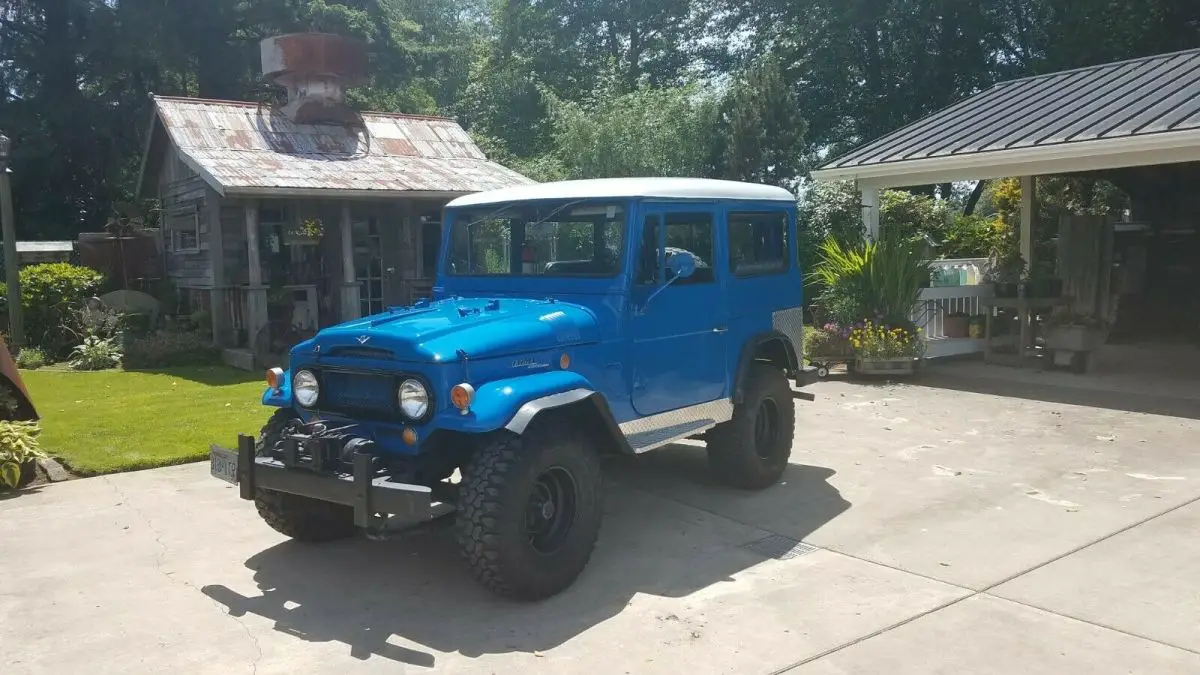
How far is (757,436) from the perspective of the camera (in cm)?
648

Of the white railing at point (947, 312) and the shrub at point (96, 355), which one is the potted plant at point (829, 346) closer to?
the white railing at point (947, 312)

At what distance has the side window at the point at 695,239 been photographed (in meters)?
5.62

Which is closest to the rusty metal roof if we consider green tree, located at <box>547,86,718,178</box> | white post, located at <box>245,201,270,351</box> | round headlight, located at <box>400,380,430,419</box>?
white post, located at <box>245,201,270,351</box>

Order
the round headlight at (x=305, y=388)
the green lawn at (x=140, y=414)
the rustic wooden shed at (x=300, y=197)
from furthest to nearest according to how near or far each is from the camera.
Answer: the rustic wooden shed at (x=300, y=197)
the green lawn at (x=140, y=414)
the round headlight at (x=305, y=388)

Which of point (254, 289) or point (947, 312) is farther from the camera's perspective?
point (254, 289)

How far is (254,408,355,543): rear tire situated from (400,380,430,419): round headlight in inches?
30.6

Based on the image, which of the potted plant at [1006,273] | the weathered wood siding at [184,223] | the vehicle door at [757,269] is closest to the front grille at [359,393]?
the vehicle door at [757,269]

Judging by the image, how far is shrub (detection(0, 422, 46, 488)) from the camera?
652cm

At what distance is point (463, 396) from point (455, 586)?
1091 millimetres

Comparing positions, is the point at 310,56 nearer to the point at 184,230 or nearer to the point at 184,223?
the point at 184,223

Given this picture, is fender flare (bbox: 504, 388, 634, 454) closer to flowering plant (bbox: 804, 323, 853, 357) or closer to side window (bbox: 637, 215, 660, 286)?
side window (bbox: 637, 215, 660, 286)

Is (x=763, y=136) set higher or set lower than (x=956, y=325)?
higher

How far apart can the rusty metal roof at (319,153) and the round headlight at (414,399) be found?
329 inches

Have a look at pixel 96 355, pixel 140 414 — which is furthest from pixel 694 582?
pixel 96 355
